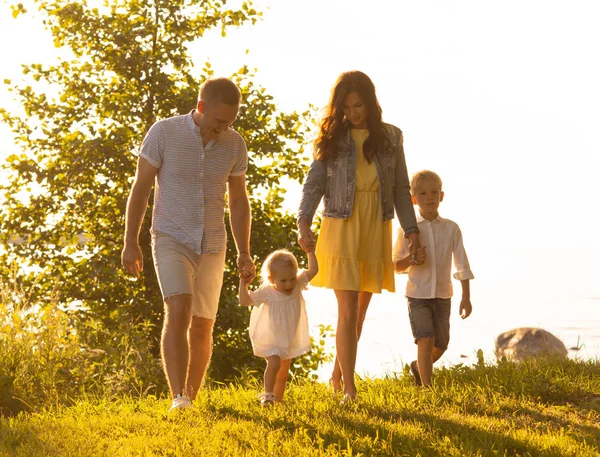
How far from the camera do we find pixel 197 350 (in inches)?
265

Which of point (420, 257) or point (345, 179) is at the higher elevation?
point (345, 179)

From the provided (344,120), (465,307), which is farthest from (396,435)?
(344,120)

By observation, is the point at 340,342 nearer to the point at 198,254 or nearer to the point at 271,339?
the point at 271,339

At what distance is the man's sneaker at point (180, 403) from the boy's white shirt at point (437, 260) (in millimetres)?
2103

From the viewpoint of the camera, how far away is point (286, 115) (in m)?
12.0

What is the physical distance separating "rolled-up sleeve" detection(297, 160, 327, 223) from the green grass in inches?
56.1

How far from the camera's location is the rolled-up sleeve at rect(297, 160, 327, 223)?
6645 mm

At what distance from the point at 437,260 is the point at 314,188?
4.36 ft

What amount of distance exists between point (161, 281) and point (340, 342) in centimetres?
139

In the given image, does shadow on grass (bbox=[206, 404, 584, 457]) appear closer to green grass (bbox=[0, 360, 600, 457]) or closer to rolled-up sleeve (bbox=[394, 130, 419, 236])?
green grass (bbox=[0, 360, 600, 457])

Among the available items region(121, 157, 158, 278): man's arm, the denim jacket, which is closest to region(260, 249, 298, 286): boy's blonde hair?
the denim jacket

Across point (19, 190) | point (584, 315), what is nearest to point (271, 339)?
point (19, 190)

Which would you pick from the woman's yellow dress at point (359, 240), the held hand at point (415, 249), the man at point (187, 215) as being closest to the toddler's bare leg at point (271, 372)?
the man at point (187, 215)

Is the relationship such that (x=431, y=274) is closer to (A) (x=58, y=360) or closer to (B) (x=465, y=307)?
(B) (x=465, y=307)
